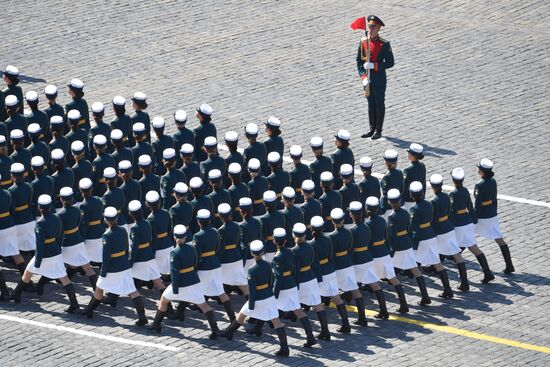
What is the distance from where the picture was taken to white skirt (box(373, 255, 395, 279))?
28.6 metres

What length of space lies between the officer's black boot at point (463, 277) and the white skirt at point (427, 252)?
437 millimetres

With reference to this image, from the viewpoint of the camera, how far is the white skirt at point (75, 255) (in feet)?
93.8

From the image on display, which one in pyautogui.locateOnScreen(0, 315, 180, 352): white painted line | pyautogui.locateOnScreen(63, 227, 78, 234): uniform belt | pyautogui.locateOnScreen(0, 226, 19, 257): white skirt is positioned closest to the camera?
pyautogui.locateOnScreen(0, 315, 180, 352): white painted line

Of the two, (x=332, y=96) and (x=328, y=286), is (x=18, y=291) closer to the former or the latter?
(x=328, y=286)

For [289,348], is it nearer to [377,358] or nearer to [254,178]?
[377,358]

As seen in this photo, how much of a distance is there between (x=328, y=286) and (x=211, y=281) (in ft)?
6.44

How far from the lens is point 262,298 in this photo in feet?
88.1

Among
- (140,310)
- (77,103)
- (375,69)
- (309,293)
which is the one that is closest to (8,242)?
(140,310)

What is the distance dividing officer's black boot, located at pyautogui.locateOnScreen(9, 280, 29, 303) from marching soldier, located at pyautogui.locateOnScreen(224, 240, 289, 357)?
13.3 feet

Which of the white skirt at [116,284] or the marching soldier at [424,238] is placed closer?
the white skirt at [116,284]

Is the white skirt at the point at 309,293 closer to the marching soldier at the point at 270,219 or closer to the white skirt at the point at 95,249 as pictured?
the marching soldier at the point at 270,219

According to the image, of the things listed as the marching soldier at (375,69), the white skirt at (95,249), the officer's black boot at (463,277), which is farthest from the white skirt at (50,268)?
the marching soldier at (375,69)

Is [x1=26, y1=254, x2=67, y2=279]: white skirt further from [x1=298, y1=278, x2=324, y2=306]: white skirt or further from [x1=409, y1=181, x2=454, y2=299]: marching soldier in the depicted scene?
[x1=409, y1=181, x2=454, y2=299]: marching soldier

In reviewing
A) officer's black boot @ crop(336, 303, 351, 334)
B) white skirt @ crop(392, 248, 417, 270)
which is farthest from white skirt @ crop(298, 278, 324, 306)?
white skirt @ crop(392, 248, 417, 270)
